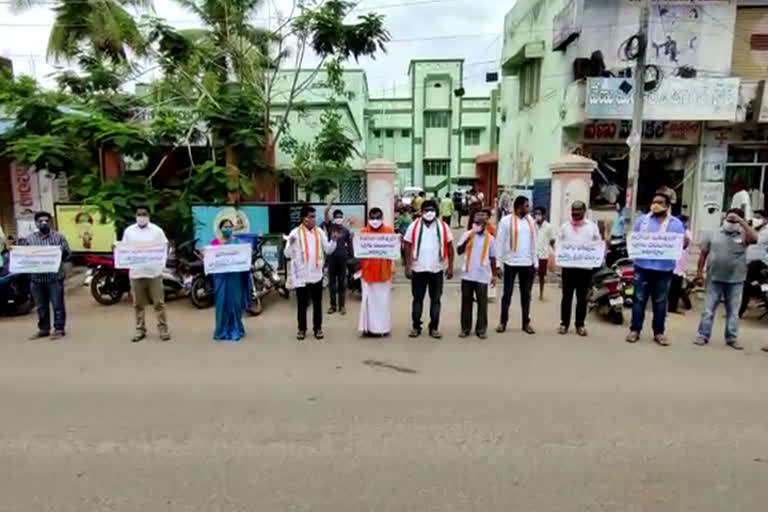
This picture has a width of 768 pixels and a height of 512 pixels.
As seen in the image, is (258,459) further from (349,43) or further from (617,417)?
(349,43)

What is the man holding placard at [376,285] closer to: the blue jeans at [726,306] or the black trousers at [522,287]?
the black trousers at [522,287]

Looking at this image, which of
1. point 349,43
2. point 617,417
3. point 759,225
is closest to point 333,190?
point 349,43

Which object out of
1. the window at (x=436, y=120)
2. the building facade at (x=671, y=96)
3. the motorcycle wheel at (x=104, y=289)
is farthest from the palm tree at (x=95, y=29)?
the window at (x=436, y=120)

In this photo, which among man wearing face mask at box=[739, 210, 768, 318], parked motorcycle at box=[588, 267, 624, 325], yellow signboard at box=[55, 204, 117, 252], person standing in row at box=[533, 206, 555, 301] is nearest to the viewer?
parked motorcycle at box=[588, 267, 624, 325]

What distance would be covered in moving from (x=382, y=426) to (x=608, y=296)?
4810mm

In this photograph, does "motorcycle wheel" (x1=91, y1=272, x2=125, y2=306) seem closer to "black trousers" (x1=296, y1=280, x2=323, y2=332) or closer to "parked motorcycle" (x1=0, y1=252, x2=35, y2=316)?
"parked motorcycle" (x1=0, y1=252, x2=35, y2=316)

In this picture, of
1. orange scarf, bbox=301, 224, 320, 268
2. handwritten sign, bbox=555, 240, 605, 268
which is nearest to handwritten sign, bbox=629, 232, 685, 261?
handwritten sign, bbox=555, 240, 605, 268

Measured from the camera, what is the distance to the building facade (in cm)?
1264

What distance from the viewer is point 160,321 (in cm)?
673

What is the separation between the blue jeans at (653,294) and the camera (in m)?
6.57

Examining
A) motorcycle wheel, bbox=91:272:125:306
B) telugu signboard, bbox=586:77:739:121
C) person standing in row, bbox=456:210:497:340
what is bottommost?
motorcycle wheel, bbox=91:272:125:306

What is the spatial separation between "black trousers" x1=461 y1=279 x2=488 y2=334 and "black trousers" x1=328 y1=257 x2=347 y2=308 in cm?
222

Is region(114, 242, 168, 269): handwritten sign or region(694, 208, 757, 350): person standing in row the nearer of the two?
region(694, 208, 757, 350): person standing in row

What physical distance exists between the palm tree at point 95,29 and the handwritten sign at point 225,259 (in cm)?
805
